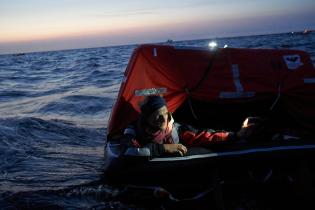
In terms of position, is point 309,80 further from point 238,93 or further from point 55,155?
point 55,155

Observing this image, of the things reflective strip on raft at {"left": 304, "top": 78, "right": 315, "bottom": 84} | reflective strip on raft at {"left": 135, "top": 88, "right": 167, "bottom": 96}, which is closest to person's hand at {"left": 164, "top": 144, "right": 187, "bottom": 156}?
reflective strip on raft at {"left": 135, "top": 88, "right": 167, "bottom": 96}

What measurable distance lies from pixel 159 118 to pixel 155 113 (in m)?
0.08

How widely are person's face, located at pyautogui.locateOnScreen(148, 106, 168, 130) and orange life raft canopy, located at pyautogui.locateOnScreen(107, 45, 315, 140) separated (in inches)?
36.7

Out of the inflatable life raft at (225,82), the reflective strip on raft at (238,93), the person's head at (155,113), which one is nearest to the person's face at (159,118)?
the person's head at (155,113)

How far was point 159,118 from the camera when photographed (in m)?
4.93

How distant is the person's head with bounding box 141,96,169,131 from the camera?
4910 mm

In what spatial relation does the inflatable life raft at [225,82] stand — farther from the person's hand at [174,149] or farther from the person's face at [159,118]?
→ the person's hand at [174,149]

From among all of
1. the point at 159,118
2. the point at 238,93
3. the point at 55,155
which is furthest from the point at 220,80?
the point at 55,155

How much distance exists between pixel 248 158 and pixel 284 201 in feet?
3.16

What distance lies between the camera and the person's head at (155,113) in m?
4.91

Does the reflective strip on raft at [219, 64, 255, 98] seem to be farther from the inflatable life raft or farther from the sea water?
the sea water

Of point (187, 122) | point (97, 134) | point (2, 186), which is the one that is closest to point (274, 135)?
point (187, 122)

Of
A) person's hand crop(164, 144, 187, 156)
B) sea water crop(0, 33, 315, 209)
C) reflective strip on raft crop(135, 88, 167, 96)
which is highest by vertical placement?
reflective strip on raft crop(135, 88, 167, 96)

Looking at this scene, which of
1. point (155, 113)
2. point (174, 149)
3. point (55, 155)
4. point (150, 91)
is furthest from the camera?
point (55, 155)
